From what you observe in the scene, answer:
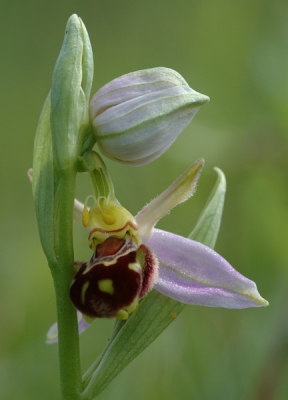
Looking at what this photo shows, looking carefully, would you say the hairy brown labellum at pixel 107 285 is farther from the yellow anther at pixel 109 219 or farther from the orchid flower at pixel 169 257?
the yellow anther at pixel 109 219

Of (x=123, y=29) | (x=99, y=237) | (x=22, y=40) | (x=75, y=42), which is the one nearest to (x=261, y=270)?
(x=99, y=237)

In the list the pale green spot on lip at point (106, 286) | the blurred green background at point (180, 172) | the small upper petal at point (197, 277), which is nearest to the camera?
the pale green spot on lip at point (106, 286)

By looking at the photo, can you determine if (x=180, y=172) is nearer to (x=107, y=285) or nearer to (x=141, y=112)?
(x=141, y=112)

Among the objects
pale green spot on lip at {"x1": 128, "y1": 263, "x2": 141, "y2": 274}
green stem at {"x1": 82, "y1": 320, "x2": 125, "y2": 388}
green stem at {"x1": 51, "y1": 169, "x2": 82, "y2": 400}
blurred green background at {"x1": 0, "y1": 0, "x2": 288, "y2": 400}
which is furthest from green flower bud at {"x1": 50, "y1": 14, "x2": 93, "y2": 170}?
blurred green background at {"x1": 0, "y1": 0, "x2": 288, "y2": 400}

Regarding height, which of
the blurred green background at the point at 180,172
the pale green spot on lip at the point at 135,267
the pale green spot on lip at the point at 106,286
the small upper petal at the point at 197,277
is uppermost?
the pale green spot on lip at the point at 135,267

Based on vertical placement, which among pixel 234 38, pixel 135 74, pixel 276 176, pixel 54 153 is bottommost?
pixel 276 176

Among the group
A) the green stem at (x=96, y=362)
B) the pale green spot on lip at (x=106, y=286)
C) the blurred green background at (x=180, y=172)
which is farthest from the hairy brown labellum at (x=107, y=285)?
the blurred green background at (x=180, y=172)

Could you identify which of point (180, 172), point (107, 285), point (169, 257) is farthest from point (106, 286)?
point (180, 172)

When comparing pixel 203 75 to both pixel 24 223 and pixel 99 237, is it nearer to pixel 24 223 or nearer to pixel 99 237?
pixel 24 223
